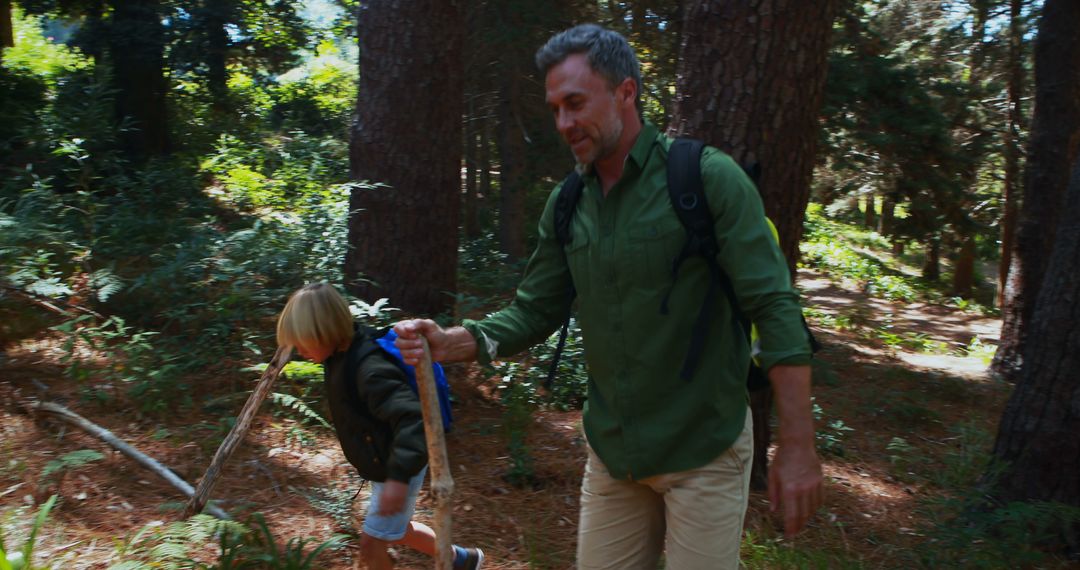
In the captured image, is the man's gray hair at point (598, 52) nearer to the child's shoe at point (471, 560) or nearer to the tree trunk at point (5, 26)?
the child's shoe at point (471, 560)

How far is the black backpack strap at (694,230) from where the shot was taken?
247 cm

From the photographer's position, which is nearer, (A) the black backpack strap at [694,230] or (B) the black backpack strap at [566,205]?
(A) the black backpack strap at [694,230]

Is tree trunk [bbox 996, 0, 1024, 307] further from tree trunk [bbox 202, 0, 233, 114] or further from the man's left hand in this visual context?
the man's left hand

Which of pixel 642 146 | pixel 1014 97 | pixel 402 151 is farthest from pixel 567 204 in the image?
pixel 1014 97

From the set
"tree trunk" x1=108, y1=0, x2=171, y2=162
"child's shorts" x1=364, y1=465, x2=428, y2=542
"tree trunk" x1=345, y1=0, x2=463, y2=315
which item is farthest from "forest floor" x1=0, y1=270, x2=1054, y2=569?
"tree trunk" x1=108, y1=0, x2=171, y2=162

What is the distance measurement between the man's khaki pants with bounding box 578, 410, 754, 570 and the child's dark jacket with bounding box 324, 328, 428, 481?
100 centimetres

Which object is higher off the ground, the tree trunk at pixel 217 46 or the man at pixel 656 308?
the tree trunk at pixel 217 46

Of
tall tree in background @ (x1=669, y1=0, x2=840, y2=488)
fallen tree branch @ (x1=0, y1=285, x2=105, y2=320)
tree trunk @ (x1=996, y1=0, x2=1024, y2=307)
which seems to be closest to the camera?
tall tree in background @ (x1=669, y1=0, x2=840, y2=488)

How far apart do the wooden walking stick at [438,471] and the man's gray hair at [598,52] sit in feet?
3.53

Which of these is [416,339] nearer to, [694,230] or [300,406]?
[694,230]

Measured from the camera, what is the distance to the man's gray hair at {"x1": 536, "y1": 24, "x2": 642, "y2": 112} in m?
2.57

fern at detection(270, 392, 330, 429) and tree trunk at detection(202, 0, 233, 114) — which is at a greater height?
tree trunk at detection(202, 0, 233, 114)

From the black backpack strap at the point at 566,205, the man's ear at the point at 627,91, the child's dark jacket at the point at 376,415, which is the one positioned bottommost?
the child's dark jacket at the point at 376,415

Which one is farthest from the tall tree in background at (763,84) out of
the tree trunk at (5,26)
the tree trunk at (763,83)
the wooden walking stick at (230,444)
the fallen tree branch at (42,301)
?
the tree trunk at (5,26)
